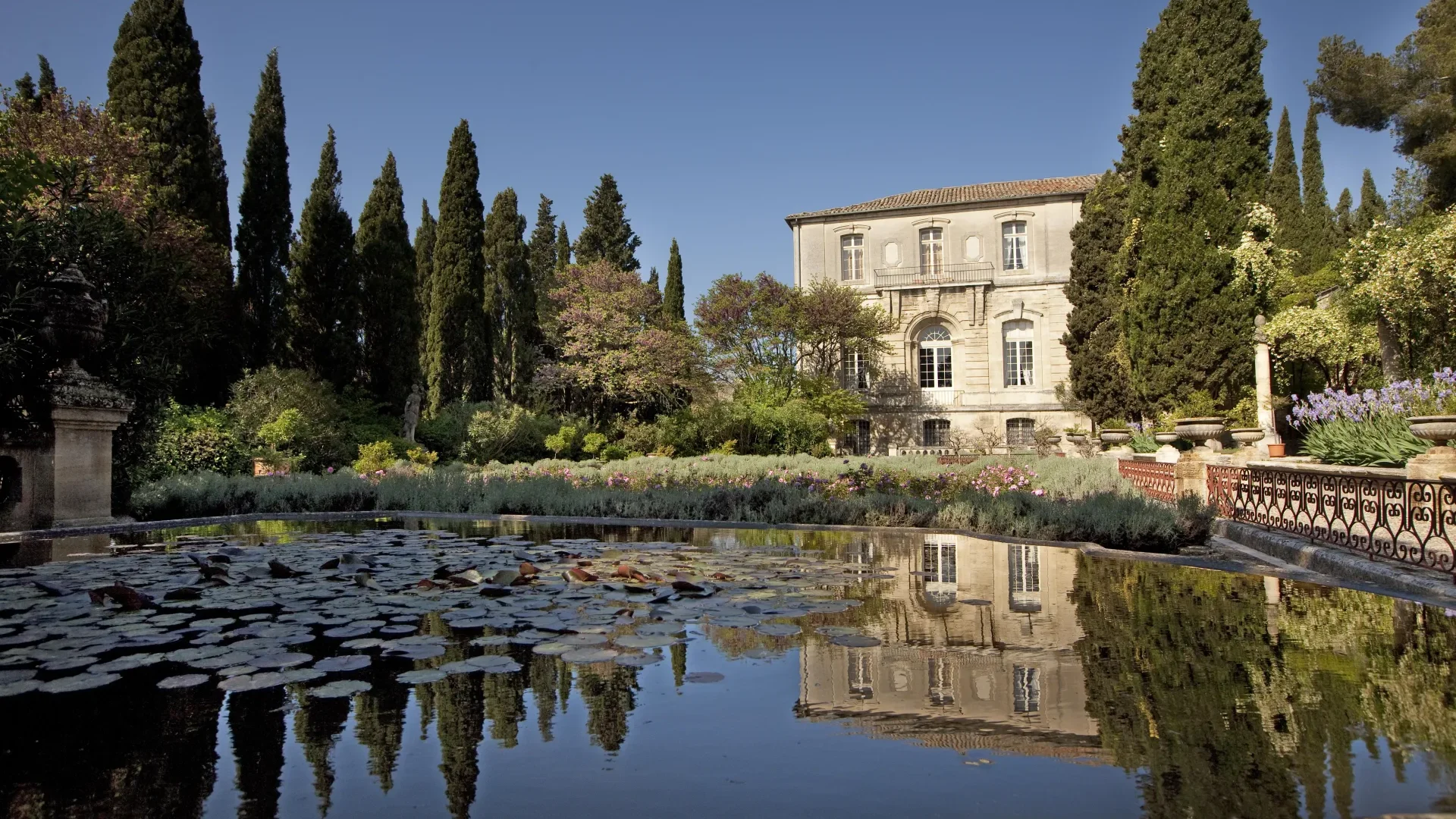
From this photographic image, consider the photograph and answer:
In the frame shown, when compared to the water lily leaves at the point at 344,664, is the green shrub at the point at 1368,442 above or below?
above

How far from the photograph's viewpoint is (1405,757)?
2.30m

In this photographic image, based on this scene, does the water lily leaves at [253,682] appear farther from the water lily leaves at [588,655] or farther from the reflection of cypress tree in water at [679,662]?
the reflection of cypress tree in water at [679,662]

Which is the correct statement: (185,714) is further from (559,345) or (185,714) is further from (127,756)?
(559,345)

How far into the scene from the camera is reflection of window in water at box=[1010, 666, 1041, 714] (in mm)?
2793

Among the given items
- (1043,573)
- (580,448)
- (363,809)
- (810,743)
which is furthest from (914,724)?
(580,448)

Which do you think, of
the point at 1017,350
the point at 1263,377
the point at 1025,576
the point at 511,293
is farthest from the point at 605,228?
the point at 1025,576

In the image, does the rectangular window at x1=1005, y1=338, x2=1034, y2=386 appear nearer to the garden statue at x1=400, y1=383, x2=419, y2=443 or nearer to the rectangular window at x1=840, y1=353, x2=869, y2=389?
the rectangular window at x1=840, y1=353, x2=869, y2=389

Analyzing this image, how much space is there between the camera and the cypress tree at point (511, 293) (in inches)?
1081

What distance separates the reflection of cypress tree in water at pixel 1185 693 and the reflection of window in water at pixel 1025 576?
250 millimetres

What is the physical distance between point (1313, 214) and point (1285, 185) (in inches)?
56.3

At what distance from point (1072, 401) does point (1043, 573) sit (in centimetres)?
2248

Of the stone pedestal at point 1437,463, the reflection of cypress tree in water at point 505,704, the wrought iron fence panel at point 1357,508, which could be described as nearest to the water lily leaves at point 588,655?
the reflection of cypress tree in water at point 505,704

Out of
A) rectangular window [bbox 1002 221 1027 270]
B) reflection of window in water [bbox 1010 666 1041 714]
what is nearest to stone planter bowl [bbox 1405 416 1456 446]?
reflection of window in water [bbox 1010 666 1041 714]

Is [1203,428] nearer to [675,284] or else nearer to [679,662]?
[679,662]
